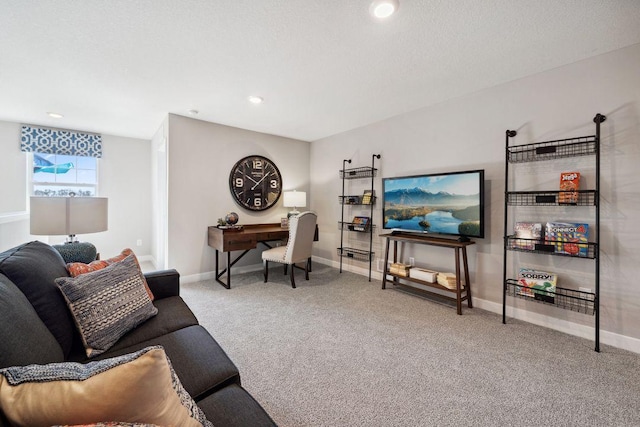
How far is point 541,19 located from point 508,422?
2.47 m

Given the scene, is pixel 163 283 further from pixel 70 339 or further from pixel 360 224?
pixel 360 224

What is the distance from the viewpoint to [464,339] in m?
2.21

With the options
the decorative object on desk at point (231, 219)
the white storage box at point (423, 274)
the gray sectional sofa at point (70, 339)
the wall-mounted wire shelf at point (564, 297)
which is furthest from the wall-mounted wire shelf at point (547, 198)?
the decorative object on desk at point (231, 219)

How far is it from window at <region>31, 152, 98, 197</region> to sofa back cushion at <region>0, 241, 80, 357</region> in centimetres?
388

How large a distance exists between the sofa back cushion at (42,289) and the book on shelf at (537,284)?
3178 mm

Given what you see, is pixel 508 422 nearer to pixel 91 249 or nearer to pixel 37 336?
pixel 37 336

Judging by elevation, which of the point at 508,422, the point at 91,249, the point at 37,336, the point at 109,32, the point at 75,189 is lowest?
the point at 508,422

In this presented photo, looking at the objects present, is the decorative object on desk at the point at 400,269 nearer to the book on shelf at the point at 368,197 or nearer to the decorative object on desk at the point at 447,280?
the decorative object on desk at the point at 447,280

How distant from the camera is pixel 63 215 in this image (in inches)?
79.2

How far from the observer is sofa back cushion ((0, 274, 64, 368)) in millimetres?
748

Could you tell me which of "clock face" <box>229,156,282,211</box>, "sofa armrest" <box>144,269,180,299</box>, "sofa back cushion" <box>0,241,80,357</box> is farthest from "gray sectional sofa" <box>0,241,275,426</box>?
"clock face" <box>229,156,282,211</box>

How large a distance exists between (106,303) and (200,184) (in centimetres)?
271

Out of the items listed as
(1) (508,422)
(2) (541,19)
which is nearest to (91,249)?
(1) (508,422)

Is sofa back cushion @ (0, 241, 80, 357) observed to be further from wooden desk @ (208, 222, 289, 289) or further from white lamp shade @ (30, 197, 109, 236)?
wooden desk @ (208, 222, 289, 289)
